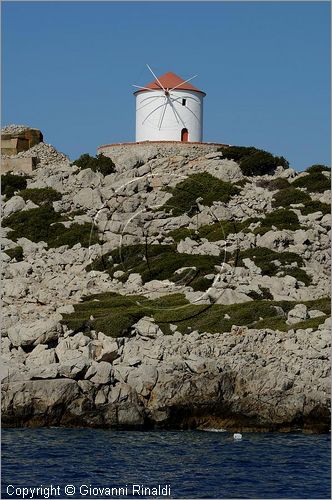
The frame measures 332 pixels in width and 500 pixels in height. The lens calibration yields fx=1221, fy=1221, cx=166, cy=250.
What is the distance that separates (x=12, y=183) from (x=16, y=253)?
10888mm

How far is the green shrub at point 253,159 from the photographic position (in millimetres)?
62156

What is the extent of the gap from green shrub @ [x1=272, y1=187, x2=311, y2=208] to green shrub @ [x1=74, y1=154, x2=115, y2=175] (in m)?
8.65

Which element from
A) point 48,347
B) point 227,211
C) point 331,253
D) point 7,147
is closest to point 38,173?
point 7,147

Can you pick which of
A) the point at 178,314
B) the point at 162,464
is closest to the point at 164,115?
the point at 178,314

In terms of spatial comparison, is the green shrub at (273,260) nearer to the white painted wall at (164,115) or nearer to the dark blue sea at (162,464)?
the dark blue sea at (162,464)

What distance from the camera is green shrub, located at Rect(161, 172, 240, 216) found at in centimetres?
5622

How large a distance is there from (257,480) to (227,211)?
2813 cm

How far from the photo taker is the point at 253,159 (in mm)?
62219

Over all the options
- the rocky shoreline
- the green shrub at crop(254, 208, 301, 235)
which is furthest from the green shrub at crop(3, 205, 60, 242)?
the rocky shoreline

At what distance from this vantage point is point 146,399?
35812mm

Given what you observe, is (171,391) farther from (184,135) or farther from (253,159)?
(184,135)

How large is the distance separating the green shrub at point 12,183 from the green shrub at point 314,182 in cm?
1360

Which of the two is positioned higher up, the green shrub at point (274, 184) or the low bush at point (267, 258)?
the green shrub at point (274, 184)

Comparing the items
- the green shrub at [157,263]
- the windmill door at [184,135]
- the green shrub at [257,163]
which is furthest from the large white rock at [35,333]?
the windmill door at [184,135]
